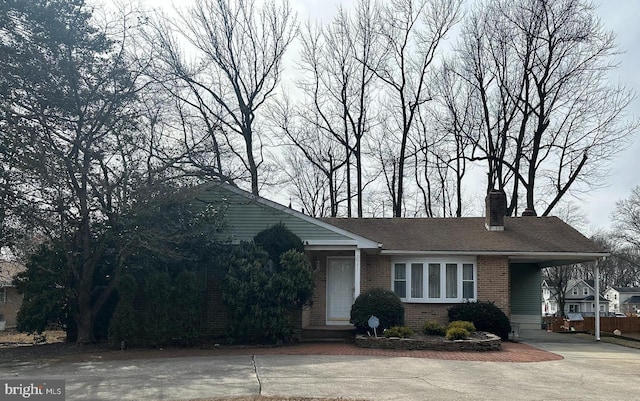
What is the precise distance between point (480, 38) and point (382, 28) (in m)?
5.21

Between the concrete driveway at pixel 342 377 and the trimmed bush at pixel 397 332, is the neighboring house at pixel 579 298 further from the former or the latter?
the concrete driveway at pixel 342 377

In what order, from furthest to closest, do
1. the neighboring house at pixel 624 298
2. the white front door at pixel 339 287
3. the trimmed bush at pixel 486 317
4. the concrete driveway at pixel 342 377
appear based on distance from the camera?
1. the neighboring house at pixel 624 298
2. the white front door at pixel 339 287
3. the trimmed bush at pixel 486 317
4. the concrete driveway at pixel 342 377

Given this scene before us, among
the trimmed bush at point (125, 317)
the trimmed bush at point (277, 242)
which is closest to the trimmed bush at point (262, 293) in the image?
the trimmed bush at point (277, 242)

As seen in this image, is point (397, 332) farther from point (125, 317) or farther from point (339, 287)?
point (125, 317)

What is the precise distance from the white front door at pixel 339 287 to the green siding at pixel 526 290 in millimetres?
7678

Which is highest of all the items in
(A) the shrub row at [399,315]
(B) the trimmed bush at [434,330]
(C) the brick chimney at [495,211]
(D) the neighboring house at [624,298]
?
(C) the brick chimney at [495,211]

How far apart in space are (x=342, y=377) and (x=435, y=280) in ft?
33.1

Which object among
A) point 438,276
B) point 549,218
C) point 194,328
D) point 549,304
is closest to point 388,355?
point 194,328

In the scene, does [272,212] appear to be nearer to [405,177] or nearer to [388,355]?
[388,355]

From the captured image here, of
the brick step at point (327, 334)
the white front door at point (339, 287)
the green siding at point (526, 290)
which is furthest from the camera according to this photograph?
the green siding at point (526, 290)

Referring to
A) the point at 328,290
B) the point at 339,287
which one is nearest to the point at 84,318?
the point at 328,290

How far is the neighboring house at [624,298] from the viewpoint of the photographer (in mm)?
82250

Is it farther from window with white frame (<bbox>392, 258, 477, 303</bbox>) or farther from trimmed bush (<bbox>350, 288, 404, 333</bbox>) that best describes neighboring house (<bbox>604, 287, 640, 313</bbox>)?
trimmed bush (<bbox>350, 288, 404, 333</bbox>)

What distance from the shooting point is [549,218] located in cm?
2481
